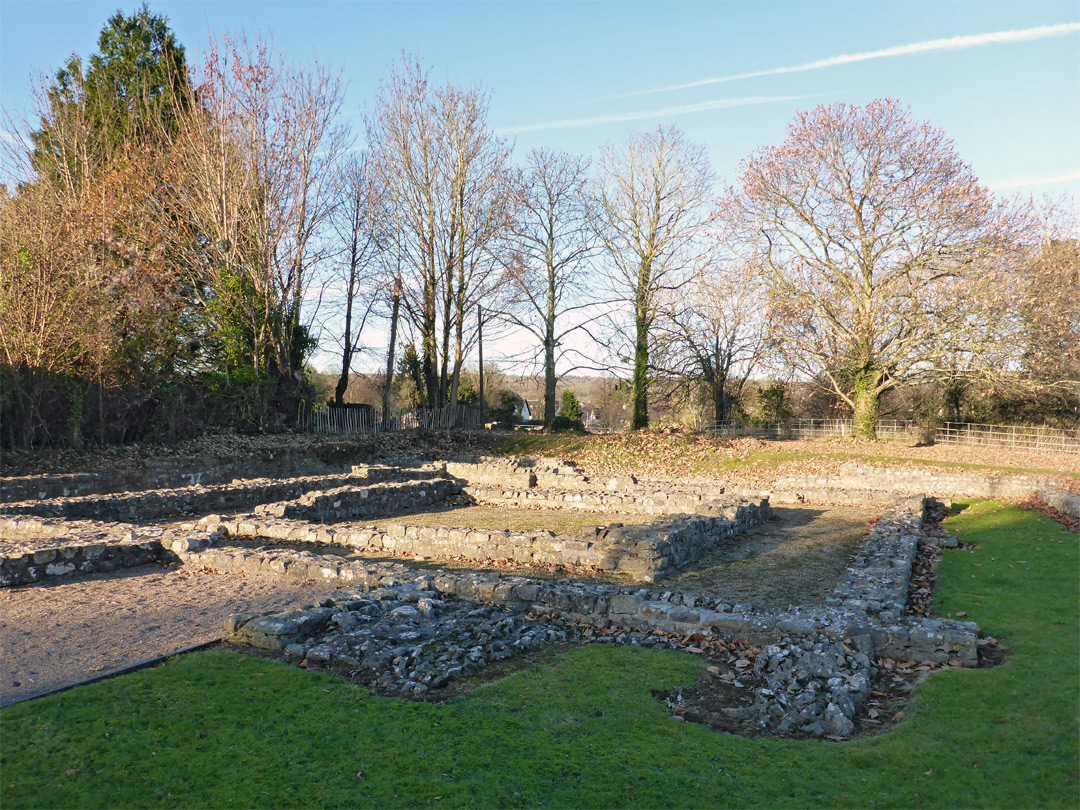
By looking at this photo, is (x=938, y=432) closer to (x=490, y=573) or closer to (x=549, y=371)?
(x=549, y=371)

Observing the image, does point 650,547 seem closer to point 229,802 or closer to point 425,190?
point 229,802

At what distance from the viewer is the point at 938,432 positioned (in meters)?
32.3

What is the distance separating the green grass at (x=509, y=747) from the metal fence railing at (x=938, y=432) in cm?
2583

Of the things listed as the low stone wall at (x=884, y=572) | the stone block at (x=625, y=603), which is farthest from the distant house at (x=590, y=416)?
the stone block at (x=625, y=603)

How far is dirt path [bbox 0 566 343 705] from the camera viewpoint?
19.3 ft

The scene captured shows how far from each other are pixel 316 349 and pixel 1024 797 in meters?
26.5

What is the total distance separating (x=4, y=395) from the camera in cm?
1596

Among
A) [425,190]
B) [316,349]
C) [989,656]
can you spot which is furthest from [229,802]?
[425,190]

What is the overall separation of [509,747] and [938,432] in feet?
110

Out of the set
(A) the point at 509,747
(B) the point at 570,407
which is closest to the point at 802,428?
(B) the point at 570,407

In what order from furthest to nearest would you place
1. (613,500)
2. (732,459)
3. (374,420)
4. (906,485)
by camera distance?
(374,420), (732,459), (906,485), (613,500)

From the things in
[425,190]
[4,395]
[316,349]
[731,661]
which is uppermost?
[425,190]

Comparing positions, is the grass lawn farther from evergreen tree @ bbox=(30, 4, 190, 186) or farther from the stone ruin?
evergreen tree @ bbox=(30, 4, 190, 186)

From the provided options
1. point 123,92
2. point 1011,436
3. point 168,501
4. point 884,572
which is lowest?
point 884,572
